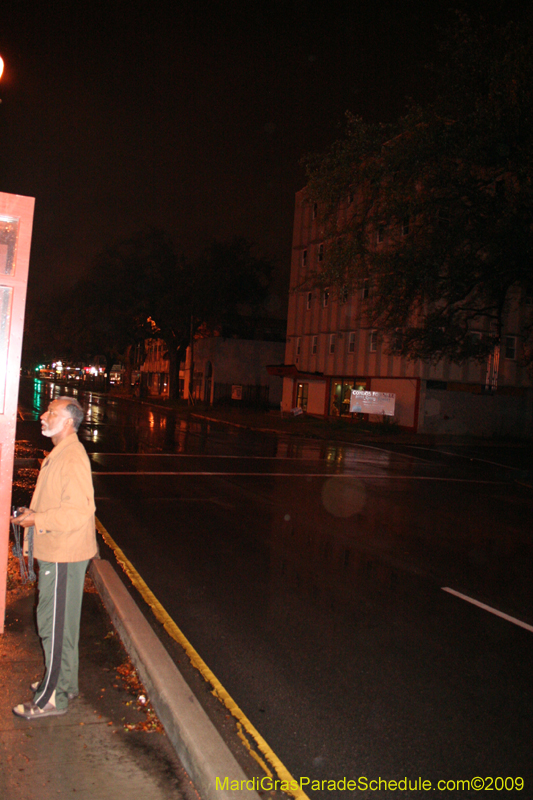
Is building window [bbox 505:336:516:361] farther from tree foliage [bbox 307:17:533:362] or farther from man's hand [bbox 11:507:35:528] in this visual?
man's hand [bbox 11:507:35:528]

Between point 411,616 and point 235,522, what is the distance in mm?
3992

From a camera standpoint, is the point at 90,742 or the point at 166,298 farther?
the point at 166,298

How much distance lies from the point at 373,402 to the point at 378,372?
3.41 metres

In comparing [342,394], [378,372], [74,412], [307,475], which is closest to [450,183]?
[307,475]

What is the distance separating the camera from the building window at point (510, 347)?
1462 inches

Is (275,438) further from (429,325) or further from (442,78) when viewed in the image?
(442,78)

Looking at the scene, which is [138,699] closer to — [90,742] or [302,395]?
[90,742]

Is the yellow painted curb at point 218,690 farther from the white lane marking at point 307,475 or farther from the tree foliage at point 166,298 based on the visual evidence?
the tree foliage at point 166,298

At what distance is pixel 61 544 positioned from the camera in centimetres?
367

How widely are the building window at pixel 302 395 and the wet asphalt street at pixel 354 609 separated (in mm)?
29240

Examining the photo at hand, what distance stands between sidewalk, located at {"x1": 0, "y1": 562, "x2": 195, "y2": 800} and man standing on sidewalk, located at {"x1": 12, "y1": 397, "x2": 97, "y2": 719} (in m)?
0.19

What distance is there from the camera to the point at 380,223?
19.6m

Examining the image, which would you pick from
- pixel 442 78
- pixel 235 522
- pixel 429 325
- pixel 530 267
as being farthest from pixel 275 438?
pixel 235 522

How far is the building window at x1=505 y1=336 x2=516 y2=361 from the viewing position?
122 ft
